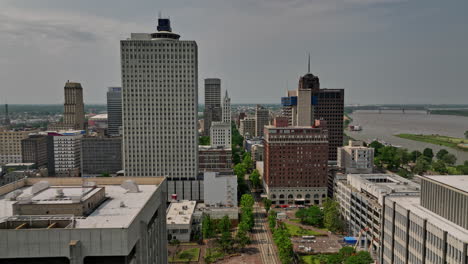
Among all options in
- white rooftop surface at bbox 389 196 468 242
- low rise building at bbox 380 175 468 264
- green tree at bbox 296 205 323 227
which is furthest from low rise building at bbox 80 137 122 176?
white rooftop surface at bbox 389 196 468 242

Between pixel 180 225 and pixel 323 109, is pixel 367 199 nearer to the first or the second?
pixel 180 225

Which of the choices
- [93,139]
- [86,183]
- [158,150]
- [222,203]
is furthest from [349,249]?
[93,139]

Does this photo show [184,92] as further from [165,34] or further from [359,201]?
[359,201]

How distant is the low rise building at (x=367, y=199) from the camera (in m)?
74.6

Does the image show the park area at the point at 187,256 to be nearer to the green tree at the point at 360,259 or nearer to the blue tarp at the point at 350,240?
the green tree at the point at 360,259

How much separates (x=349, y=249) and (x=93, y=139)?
120 m

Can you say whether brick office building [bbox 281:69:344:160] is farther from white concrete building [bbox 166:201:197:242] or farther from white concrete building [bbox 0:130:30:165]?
white concrete building [bbox 0:130:30:165]

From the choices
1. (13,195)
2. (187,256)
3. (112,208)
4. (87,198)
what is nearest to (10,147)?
(187,256)

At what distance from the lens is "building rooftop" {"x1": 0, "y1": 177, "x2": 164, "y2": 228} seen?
29.2m

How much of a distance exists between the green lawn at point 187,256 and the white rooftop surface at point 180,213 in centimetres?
817

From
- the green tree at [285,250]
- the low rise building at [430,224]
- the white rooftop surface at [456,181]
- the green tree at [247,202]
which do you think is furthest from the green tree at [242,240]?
the white rooftop surface at [456,181]

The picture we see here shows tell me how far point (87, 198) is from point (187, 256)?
161ft

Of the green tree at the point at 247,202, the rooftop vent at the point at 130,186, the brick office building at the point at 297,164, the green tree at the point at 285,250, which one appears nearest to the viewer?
the rooftop vent at the point at 130,186

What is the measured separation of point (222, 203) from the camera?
4163 inches
